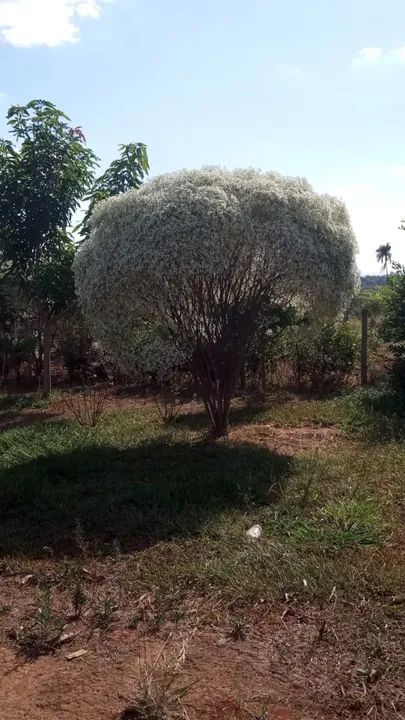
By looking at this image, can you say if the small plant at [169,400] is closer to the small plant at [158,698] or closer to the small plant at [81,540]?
the small plant at [81,540]

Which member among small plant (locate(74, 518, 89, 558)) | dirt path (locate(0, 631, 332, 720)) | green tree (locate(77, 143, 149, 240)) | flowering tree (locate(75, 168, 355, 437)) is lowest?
dirt path (locate(0, 631, 332, 720))

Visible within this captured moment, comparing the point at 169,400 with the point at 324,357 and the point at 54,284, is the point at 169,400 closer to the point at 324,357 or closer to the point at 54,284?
the point at 54,284

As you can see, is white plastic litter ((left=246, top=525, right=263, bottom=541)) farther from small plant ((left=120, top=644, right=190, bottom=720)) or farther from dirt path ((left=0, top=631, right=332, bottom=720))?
small plant ((left=120, top=644, right=190, bottom=720))

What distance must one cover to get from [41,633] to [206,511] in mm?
1885

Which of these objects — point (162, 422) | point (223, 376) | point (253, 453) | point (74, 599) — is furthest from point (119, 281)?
point (74, 599)

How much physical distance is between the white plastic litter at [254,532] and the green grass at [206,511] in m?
0.04

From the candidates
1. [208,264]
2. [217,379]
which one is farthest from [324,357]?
[208,264]

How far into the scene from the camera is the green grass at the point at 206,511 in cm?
386

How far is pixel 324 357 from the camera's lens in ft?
37.7

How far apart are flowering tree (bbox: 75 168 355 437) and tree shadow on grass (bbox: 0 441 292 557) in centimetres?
108

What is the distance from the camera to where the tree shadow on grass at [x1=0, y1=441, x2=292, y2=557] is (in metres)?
A: 4.69

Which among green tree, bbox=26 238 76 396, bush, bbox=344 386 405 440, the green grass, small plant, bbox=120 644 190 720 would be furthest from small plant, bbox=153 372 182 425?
small plant, bbox=120 644 190 720

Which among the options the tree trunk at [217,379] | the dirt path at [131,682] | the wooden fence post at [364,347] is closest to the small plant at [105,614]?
the dirt path at [131,682]

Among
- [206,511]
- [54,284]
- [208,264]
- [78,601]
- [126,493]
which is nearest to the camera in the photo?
[78,601]
